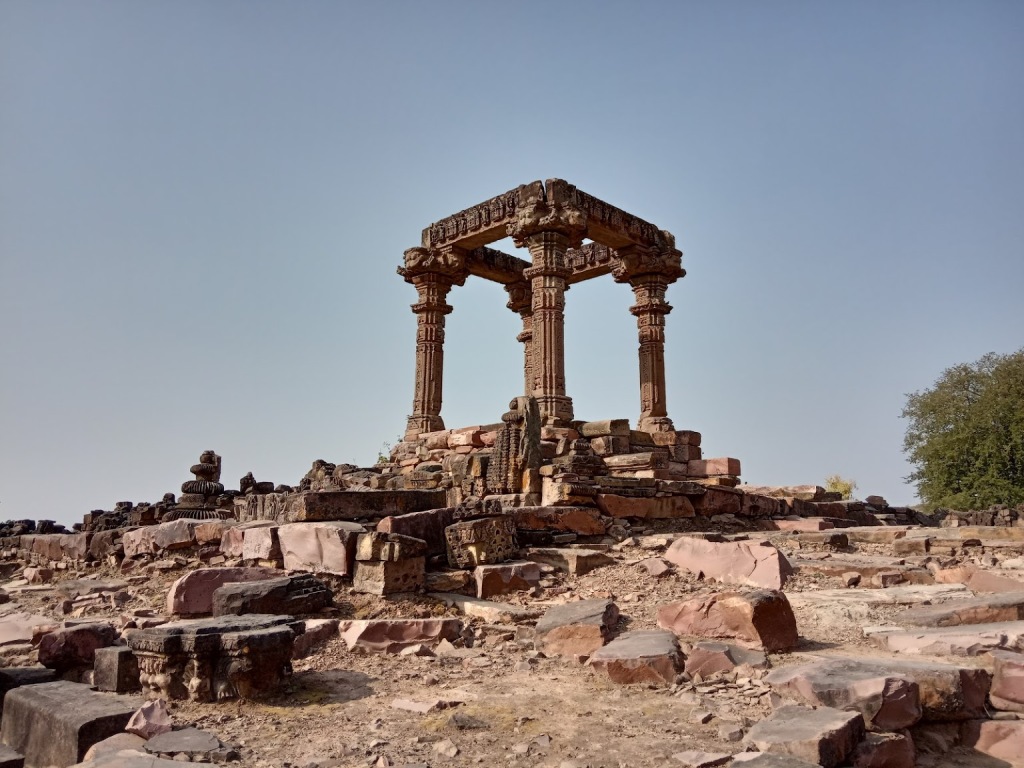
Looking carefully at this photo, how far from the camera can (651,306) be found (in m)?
15.4

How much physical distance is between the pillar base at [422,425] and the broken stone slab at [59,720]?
1092cm

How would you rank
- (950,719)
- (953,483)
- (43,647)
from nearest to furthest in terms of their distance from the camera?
(950,719) → (43,647) → (953,483)

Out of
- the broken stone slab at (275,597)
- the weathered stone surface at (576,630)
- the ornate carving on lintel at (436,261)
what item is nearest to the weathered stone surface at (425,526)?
the broken stone slab at (275,597)

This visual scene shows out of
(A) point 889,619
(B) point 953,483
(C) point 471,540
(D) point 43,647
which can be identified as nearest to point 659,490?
(C) point 471,540

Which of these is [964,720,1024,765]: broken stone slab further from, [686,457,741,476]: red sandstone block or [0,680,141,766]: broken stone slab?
[686,457,741,476]: red sandstone block

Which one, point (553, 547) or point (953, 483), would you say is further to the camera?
point (953, 483)

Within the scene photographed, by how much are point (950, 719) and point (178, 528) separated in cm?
754

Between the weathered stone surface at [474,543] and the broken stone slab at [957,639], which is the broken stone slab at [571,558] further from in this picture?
the broken stone slab at [957,639]

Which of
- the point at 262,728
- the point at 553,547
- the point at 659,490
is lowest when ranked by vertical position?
the point at 262,728

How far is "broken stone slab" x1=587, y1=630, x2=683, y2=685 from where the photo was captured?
386 centimetres

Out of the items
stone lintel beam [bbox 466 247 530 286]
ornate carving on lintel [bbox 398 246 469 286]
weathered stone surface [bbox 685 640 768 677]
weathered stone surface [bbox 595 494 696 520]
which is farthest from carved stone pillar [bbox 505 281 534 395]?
weathered stone surface [bbox 685 640 768 677]

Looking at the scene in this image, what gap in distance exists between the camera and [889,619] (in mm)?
4949

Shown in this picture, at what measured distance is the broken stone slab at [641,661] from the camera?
386 centimetres

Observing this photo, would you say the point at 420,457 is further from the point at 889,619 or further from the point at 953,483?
the point at 953,483
